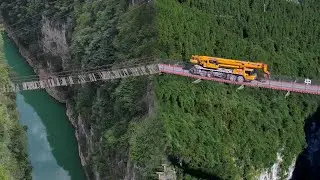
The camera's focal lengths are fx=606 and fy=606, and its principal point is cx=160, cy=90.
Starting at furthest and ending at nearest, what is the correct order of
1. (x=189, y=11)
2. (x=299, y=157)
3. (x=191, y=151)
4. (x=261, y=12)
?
(x=261, y=12)
(x=189, y=11)
(x=299, y=157)
(x=191, y=151)

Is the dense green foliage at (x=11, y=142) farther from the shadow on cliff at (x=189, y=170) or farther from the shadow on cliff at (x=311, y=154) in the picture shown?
the shadow on cliff at (x=311, y=154)

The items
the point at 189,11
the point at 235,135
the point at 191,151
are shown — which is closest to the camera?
the point at 191,151

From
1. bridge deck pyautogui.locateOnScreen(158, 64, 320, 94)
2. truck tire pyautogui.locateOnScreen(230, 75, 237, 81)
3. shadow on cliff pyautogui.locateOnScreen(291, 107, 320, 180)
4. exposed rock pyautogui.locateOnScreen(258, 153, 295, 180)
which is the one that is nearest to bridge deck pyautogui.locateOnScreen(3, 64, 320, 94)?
bridge deck pyautogui.locateOnScreen(158, 64, 320, 94)

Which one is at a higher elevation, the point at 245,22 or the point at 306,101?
the point at 245,22

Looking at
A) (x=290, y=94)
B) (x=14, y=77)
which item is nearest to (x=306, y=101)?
(x=290, y=94)

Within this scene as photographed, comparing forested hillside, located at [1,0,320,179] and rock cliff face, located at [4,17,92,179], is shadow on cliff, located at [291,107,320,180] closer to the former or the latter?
forested hillside, located at [1,0,320,179]

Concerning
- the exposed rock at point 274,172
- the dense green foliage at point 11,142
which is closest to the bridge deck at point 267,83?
the exposed rock at point 274,172

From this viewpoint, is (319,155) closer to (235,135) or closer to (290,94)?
(290,94)

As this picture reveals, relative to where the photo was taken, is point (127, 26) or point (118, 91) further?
point (127, 26)

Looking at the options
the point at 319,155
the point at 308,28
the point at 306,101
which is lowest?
the point at 319,155
